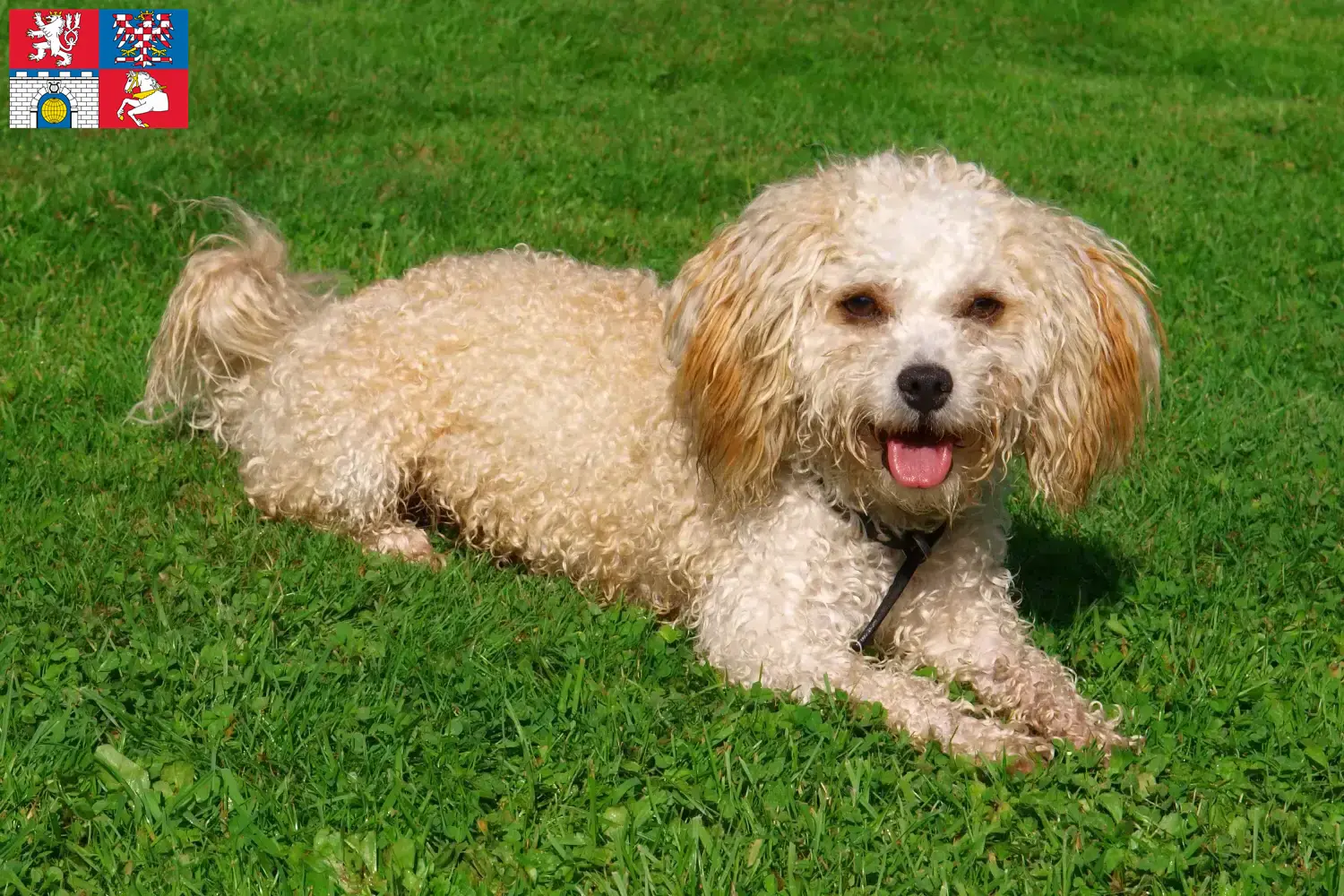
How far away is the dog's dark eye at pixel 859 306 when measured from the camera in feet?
13.0

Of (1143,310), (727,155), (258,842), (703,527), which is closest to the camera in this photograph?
(258,842)

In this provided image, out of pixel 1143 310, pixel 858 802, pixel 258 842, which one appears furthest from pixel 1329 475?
pixel 258 842

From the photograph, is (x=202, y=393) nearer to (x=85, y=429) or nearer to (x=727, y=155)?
(x=85, y=429)

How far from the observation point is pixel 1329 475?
5.82m

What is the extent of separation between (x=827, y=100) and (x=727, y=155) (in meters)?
2.13

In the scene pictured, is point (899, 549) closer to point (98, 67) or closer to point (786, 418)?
point (786, 418)

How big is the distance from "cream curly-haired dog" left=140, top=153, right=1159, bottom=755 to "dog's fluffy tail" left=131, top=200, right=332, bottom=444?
258 mm

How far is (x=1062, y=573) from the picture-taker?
5176 mm

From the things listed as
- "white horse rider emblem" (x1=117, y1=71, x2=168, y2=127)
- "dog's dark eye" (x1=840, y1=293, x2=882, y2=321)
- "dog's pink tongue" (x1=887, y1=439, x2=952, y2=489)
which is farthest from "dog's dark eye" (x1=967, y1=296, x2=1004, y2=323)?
"white horse rider emblem" (x1=117, y1=71, x2=168, y2=127)

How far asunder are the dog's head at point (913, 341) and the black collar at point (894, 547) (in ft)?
0.56

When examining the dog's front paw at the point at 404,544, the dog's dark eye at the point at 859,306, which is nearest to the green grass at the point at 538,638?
the dog's front paw at the point at 404,544

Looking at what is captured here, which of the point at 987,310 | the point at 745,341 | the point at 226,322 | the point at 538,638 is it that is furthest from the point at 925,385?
the point at 226,322

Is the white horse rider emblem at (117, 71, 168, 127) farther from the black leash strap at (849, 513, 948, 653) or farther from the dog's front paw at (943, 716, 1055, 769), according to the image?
the dog's front paw at (943, 716, 1055, 769)

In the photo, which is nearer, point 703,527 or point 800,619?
point 800,619
